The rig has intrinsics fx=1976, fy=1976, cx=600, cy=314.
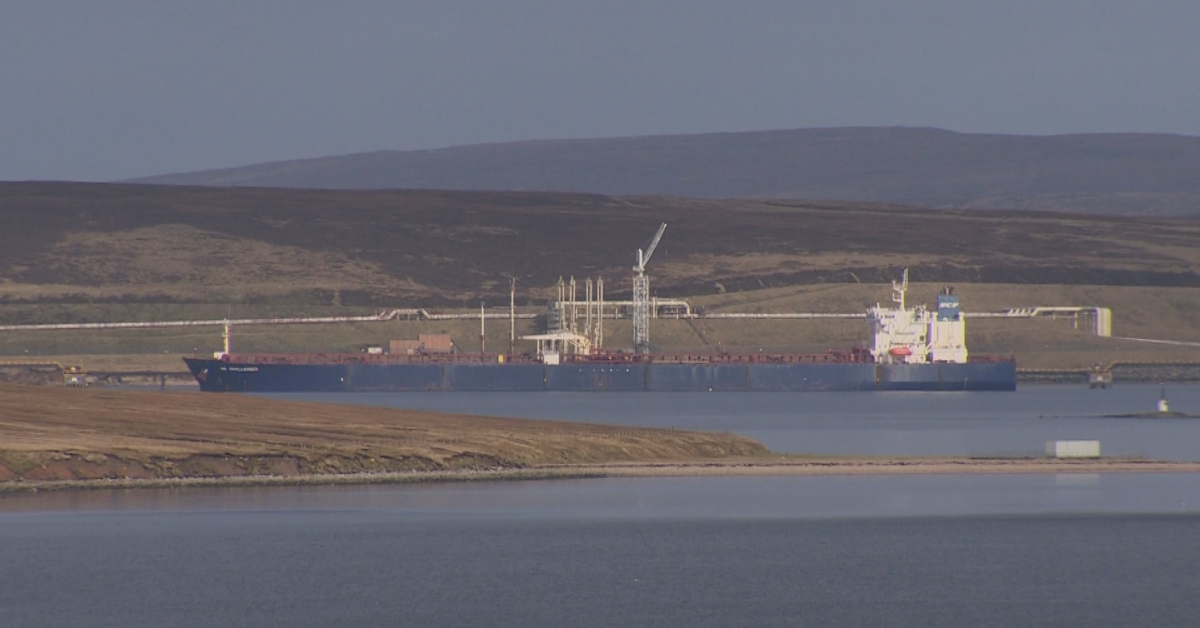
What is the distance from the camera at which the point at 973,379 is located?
302 feet

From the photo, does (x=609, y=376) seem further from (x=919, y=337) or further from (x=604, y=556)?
(x=604, y=556)

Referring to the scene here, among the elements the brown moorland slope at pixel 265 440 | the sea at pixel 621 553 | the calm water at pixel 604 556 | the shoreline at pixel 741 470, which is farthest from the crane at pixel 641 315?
the calm water at pixel 604 556

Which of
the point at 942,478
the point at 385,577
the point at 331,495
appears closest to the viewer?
the point at 385,577

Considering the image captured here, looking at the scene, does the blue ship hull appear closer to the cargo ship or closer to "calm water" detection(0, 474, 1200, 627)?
the cargo ship

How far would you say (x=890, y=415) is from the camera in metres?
64.9

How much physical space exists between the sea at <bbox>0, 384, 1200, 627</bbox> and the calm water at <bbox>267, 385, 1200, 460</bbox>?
8.68 meters

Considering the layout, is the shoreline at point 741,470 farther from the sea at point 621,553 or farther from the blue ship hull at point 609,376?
the blue ship hull at point 609,376

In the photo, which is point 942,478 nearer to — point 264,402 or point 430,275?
point 264,402

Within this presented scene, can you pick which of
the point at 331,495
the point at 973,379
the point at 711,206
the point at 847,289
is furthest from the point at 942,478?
the point at 711,206

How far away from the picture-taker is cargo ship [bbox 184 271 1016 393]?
90000mm

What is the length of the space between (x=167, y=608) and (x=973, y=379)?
73.4 metres

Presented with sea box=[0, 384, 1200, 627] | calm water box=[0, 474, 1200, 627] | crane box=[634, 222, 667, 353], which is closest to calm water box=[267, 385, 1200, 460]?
sea box=[0, 384, 1200, 627]

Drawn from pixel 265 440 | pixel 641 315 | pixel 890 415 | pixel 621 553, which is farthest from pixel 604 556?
pixel 641 315

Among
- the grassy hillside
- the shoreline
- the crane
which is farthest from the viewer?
the grassy hillside
